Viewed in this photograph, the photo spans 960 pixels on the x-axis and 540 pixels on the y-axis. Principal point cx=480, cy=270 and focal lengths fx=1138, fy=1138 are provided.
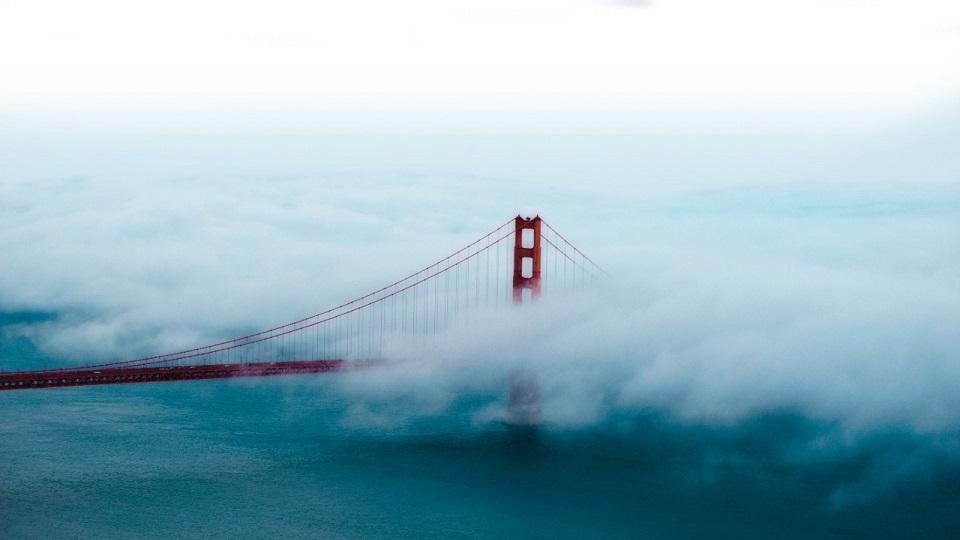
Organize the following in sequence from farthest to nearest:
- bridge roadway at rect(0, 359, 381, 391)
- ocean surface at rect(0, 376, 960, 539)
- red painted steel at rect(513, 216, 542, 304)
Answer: red painted steel at rect(513, 216, 542, 304) → bridge roadway at rect(0, 359, 381, 391) → ocean surface at rect(0, 376, 960, 539)

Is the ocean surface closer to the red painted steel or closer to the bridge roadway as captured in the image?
the bridge roadway

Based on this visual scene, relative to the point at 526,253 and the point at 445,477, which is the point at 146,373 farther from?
the point at 526,253

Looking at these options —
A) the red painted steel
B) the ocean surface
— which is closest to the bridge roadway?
the ocean surface

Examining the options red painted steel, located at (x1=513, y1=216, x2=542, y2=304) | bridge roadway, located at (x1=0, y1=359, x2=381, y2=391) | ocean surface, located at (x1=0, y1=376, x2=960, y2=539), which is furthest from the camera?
red painted steel, located at (x1=513, y1=216, x2=542, y2=304)

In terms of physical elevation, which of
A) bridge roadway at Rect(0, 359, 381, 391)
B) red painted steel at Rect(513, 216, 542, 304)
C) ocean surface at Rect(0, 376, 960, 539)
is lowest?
ocean surface at Rect(0, 376, 960, 539)

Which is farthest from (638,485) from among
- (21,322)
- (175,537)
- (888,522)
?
(21,322)

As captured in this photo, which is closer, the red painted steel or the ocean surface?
the ocean surface

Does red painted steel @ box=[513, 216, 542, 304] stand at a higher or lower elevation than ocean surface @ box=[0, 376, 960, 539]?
higher
